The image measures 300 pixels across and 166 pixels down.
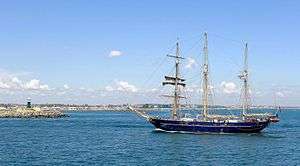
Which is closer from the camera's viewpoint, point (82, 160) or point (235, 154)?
point (82, 160)

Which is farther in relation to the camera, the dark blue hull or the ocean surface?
the dark blue hull

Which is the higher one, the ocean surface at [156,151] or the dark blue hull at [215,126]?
the dark blue hull at [215,126]

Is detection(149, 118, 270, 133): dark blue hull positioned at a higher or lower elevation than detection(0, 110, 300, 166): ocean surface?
higher

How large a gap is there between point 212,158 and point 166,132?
44643 millimetres

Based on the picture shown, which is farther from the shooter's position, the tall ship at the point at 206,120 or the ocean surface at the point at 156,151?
the tall ship at the point at 206,120

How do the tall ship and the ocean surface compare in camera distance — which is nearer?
the ocean surface

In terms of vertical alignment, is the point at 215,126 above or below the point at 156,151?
above

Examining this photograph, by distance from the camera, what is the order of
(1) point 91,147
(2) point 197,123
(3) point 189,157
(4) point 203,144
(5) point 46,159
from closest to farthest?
(5) point 46,159
(3) point 189,157
(1) point 91,147
(4) point 203,144
(2) point 197,123

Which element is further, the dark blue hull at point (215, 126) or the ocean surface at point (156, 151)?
the dark blue hull at point (215, 126)

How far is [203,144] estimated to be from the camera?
9406 cm

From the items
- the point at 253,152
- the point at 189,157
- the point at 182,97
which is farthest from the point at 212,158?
the point at 182,97

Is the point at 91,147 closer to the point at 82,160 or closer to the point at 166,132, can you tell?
the point at 82,160

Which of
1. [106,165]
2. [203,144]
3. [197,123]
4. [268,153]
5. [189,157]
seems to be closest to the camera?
[106,165]

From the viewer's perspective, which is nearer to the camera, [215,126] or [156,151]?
[156,151]
